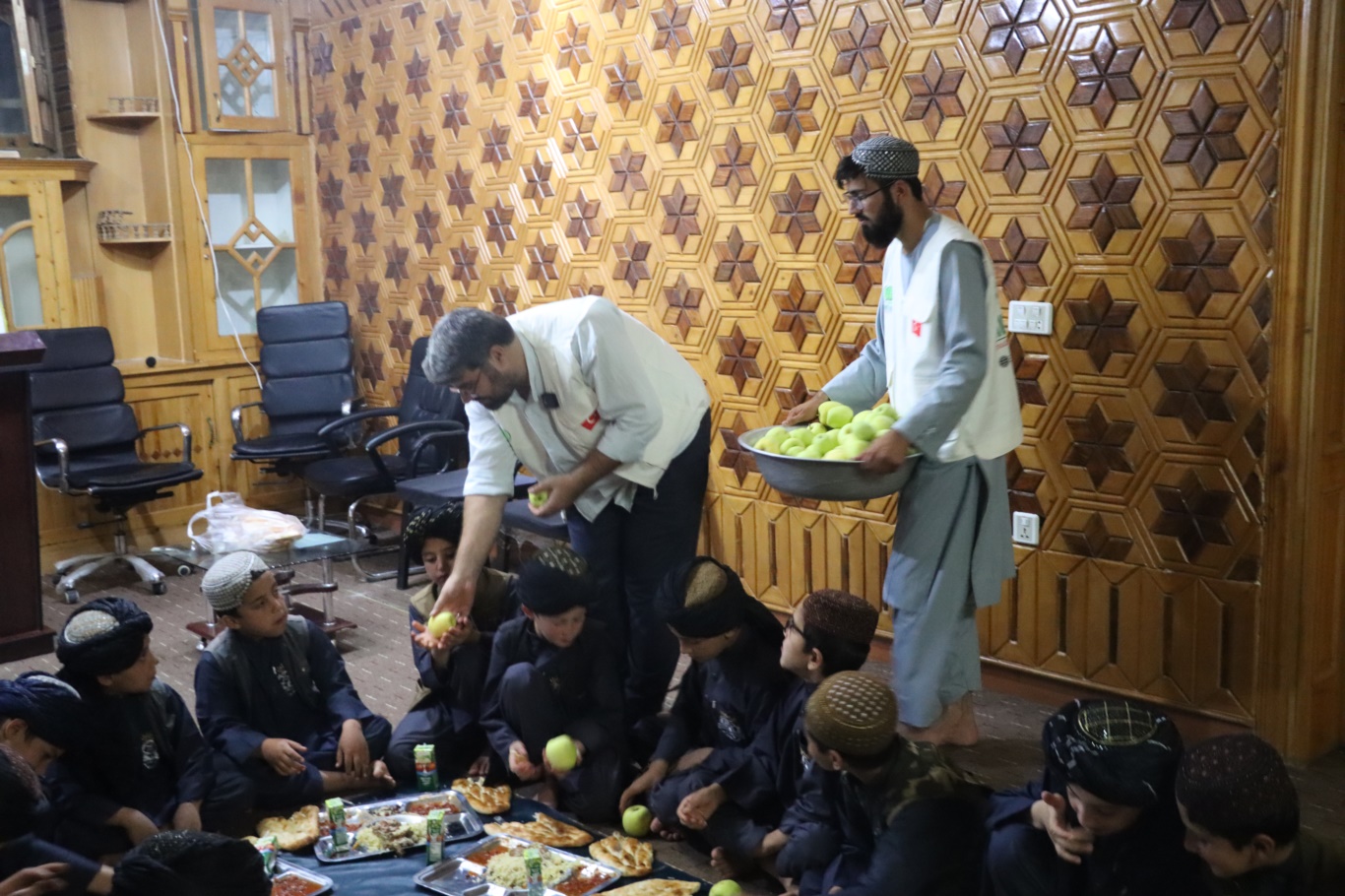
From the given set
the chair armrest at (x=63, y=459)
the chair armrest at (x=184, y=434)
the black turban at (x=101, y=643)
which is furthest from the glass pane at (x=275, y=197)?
the black turban at (x=101, y=643)

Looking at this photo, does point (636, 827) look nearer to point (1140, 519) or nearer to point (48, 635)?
point (1140, 519)

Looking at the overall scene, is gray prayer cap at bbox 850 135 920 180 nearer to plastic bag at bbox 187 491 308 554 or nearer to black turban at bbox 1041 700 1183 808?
black turban at bbox 1041 700 1183 808

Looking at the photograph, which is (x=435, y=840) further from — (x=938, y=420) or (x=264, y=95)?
(x=264, y=95)

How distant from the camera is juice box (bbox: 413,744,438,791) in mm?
3322

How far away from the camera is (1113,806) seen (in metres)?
2.21

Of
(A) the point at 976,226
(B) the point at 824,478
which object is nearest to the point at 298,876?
(B) the point at 824,478

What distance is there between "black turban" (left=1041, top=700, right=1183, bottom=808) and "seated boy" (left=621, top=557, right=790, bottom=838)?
3.16 ft

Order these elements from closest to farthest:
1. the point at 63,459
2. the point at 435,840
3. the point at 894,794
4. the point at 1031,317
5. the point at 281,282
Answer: the point at 894,794, the point at 435,840, the point at 1031,317, the point at 63,459, the point at 281,282

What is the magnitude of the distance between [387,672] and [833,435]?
6.51 ft

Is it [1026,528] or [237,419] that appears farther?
[237,419]

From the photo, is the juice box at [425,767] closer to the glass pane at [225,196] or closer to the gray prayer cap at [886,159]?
the gray prayer cap at [886,159]

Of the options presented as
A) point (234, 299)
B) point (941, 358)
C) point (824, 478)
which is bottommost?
point (824, 478)

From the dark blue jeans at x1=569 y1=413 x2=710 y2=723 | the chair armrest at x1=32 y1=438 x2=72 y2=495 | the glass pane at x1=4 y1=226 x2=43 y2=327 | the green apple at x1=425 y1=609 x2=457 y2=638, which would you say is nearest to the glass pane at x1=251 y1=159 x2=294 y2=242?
Answer: the glass pane at x1=4 y1=226 x2=43 y2=327

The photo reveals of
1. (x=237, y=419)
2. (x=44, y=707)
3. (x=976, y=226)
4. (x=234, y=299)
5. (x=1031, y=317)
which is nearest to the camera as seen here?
(x=44, y=707)
